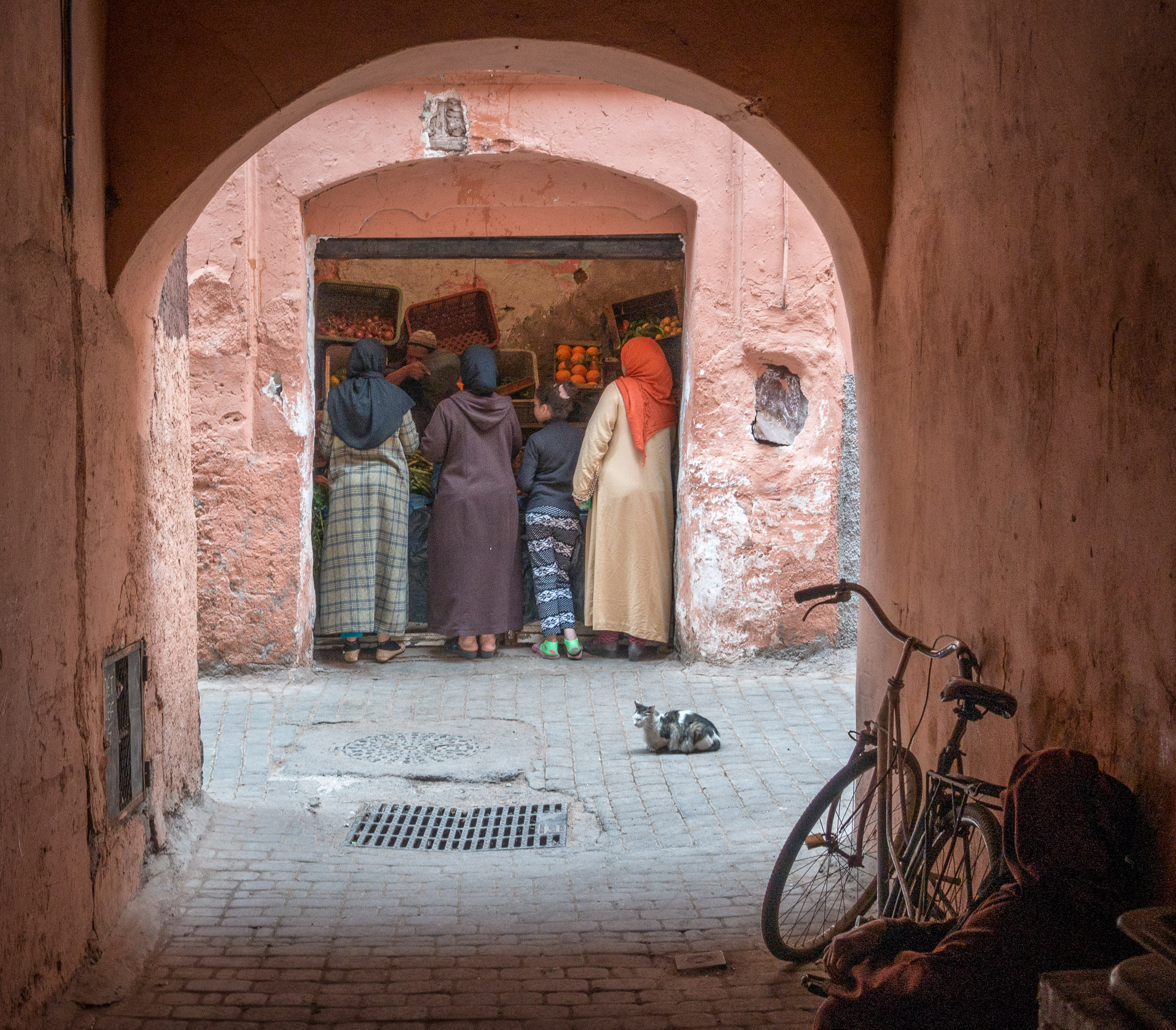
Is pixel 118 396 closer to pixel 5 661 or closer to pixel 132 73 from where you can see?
pixel 132 73

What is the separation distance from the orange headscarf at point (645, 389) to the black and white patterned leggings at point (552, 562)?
0.81 m

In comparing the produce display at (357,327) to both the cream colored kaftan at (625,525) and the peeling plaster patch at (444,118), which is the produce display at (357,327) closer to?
the peeling plaster patch at (444,118)

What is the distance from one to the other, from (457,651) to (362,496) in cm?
137

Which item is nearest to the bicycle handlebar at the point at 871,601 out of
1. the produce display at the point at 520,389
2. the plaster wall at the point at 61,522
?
the plaster wall at the point at 61,522

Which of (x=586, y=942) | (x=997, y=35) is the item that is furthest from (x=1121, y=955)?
(x=997, y=35)

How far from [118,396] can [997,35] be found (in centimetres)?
289

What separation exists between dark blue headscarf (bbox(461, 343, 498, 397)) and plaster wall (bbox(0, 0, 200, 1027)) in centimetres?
431

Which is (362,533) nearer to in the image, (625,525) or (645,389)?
(625,525)

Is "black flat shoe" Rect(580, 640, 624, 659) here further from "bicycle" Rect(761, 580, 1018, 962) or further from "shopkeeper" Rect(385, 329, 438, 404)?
"bicycle" Rect(761, 580, 1018, 962)

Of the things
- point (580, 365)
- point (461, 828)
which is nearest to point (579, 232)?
point (580, 365)

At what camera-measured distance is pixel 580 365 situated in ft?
31.7

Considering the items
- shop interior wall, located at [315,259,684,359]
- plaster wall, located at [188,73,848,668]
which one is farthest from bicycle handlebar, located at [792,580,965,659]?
shop interior wall, located at [315,259,684,359]

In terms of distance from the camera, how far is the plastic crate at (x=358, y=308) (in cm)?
927

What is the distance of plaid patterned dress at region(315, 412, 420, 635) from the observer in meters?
8.20
